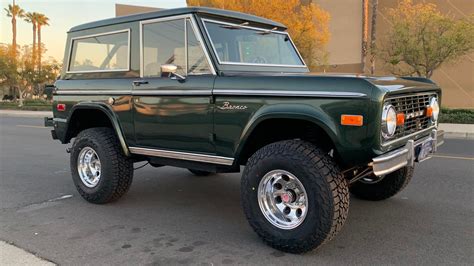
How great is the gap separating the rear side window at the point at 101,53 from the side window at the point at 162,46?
301mm

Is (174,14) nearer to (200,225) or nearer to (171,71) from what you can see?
(171,71)

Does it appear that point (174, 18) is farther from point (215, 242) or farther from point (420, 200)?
point (420, 200)

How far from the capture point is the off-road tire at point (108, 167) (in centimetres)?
504

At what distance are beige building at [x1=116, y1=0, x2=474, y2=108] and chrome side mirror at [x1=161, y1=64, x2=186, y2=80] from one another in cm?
2289

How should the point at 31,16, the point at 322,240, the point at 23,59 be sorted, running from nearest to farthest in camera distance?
the point at 322,240, the point at 23,59, the point at 31,16

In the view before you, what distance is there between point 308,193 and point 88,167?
10.1ft

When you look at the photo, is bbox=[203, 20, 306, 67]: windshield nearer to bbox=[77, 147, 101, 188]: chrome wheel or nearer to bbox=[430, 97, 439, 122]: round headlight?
bbox=[430, 97, 439, 122]: round headlight

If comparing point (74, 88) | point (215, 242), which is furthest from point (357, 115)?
point (74, 88)

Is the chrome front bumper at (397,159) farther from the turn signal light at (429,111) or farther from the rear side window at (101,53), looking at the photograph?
the rear side window at (101,53)

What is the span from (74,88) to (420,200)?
4495 mm

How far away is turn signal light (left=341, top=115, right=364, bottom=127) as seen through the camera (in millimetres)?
3330

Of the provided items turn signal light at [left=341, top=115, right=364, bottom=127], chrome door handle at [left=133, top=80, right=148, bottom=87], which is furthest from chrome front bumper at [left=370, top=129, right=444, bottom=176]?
chrome door handle at [left=133, top=80, right=148, bottom=87]

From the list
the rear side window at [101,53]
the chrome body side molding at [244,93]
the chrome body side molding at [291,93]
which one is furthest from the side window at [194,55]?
the rear side window at [101,53]

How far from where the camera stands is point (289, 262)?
11.6 feet
